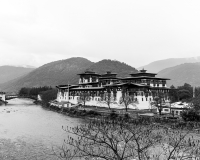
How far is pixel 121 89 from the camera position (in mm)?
68438

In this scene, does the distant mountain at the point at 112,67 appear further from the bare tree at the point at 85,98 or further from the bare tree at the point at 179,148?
the bare tree at the point at 179,148

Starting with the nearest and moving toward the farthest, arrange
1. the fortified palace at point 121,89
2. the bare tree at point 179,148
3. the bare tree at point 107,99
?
1. the bare tree at point 179,148
2. the fortified palace at point 121,89
3. the bare tree at point 107,99

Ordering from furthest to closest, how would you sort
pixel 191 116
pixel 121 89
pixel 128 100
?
pixel 121 89, pixel 128 100, pixel 191 116

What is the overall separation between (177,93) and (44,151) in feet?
192

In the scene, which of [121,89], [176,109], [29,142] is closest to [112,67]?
[121,89]

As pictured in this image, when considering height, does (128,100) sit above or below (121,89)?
below

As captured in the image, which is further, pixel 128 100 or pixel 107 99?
pixel 107 99

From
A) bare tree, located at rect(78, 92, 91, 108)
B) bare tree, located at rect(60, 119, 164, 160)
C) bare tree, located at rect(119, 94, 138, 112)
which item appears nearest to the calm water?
bare tree, located at rect(60, 119, 164, 160)

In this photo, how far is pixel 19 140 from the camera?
3416cm

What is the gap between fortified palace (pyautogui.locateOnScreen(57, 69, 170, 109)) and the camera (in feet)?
217

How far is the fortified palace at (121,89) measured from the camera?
66125mm

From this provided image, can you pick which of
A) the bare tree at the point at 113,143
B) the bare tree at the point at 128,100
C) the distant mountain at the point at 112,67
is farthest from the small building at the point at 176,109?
the distant mountain at the point at 112,67

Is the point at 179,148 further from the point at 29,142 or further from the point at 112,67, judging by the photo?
the point at 112,67

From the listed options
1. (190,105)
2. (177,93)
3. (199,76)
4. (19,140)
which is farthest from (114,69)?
(19,140)
